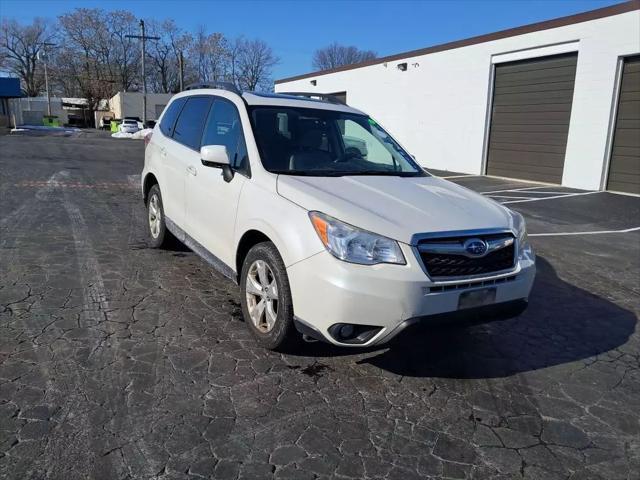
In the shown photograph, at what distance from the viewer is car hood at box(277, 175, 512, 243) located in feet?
10.5

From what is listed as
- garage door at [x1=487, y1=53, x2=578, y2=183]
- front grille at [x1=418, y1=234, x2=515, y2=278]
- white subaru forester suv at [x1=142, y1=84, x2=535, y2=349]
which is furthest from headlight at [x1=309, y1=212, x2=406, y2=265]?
garage door at [x1=487, y1=53, x2=578, y2=183]

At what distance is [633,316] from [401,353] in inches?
103

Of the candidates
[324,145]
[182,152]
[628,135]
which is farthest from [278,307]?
[628,135]

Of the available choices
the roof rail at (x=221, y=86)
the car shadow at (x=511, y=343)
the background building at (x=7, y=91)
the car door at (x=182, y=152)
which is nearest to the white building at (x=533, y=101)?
the car shadow at (x=511, y=343)

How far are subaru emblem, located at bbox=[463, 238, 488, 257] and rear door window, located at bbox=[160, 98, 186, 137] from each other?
3817mm

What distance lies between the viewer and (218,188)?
435 cm

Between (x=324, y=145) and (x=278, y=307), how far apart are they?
5.73 feet

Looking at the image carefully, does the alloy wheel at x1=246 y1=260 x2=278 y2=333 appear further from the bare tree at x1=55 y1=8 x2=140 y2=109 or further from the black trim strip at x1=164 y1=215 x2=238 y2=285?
the bare tree at x1=55 y1=8 x2=140 y2=109

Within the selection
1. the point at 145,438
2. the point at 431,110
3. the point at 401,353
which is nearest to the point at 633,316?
the point at 401,353

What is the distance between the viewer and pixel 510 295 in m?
3.49

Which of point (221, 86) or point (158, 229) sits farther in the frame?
point (158, 229)

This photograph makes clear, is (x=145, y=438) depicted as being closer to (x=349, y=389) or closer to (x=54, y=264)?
(x=349, y=389)

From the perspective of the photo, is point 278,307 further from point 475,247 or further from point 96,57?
point 96,57

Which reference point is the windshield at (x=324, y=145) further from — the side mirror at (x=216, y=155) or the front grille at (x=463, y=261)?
the front grille at (x=463, y=261)
